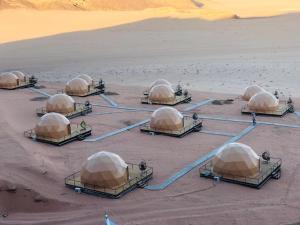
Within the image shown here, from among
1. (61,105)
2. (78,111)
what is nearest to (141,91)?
(78,111)

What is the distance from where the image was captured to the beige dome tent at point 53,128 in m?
36.7

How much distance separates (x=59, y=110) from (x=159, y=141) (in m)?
12.1

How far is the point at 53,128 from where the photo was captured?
121ft

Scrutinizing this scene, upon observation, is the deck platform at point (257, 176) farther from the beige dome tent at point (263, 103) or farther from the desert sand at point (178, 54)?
the desert sand at point (178, 54)

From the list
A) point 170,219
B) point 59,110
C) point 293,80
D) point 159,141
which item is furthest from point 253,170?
point 293,80

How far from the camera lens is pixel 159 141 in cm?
3734

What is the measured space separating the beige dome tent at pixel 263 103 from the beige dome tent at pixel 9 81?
28420mm

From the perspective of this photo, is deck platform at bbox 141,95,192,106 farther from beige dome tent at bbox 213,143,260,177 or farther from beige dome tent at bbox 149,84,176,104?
beige dome tent at bbox 213,143,260,177

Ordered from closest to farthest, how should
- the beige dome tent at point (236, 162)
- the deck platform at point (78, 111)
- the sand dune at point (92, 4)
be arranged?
1. the beige dome tent at point (236, 162)
2. the deck platform at point (78, 111)
3. the sand dune at point (92, 4)

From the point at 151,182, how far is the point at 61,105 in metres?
18.7

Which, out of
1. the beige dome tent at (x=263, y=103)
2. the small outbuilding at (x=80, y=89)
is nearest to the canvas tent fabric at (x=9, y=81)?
the small outbuilding at (x=80, y=89)

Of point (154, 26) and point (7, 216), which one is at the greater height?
point (154, 26)

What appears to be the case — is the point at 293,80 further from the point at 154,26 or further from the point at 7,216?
the point at 154,26

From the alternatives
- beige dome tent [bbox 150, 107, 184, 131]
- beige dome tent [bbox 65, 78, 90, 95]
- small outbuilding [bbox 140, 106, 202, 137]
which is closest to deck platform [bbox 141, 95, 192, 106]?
beige dome tent [bbox 65, 78, 90, 95]
